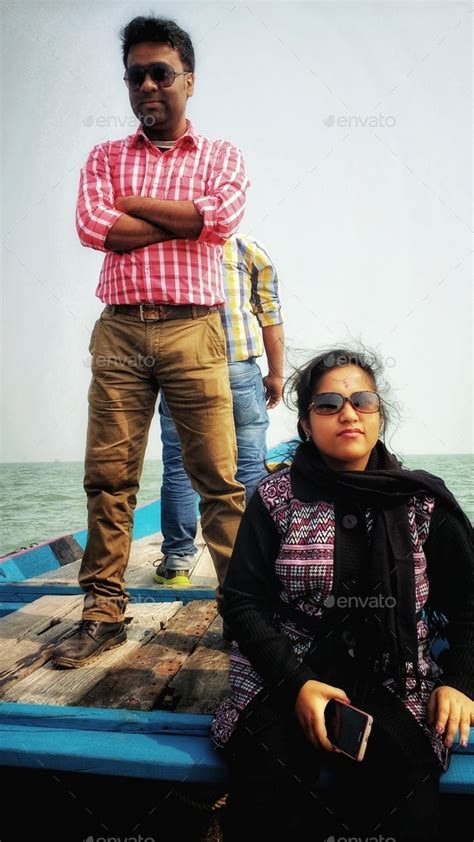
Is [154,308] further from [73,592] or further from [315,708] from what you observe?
[73,592]

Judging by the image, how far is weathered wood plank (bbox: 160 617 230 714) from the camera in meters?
1.72

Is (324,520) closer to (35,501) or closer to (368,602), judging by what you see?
(368,602)

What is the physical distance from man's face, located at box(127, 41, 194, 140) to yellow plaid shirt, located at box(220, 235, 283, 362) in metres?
1.13

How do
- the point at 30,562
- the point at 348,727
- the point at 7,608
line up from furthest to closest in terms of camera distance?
the point at 30,562
the point at 7,608
the point at 348,727

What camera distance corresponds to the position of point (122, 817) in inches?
66.8

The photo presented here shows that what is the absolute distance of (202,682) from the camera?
1.87 meters

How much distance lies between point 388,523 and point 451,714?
15.7 inches

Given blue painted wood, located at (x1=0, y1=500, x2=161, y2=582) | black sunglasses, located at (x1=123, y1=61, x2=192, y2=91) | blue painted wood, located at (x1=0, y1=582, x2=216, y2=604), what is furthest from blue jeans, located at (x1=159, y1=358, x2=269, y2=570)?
black sunglasses, located at (x1=123, y1=61, x2=192, y2=91)

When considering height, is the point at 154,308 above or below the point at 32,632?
above

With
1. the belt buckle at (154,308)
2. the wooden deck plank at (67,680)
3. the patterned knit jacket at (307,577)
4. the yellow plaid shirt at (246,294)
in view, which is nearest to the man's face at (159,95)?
the belt buckle at (154,308)

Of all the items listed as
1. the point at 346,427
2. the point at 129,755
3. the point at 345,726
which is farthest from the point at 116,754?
the point at 346,427

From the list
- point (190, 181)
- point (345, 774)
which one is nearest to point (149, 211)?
point (190, 181)

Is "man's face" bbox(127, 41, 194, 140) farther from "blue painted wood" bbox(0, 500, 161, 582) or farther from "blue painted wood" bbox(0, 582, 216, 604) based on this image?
"blue painted wood" bbox(0, 500, 161, 582)

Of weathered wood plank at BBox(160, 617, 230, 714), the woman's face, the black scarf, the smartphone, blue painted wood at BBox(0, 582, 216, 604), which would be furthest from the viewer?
blue painted wood at BBox(0, 582, 216, 604)
